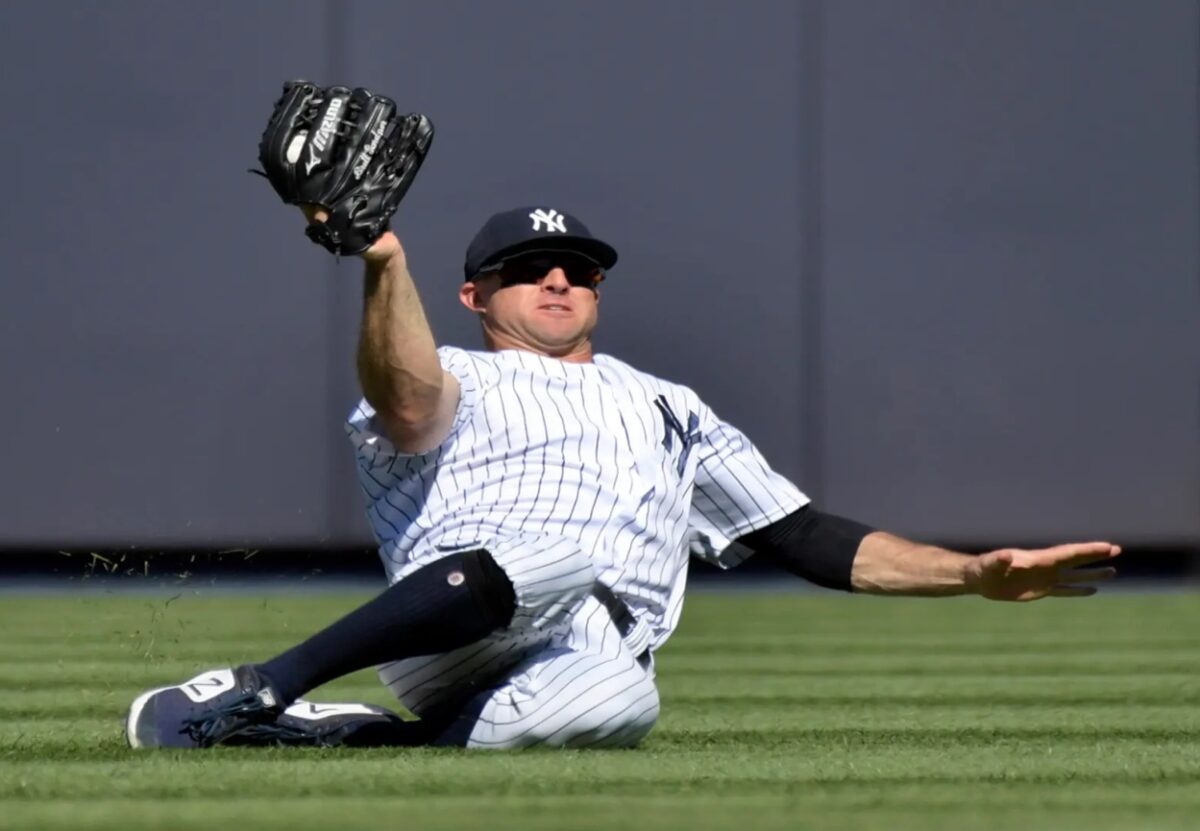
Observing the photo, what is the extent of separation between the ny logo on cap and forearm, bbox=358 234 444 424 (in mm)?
478

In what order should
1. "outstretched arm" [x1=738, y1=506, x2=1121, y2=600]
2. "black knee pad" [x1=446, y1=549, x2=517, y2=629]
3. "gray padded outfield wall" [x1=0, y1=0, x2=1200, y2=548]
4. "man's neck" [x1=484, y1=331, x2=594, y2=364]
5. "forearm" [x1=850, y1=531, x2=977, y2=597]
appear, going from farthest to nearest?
"gray padded outfield wall" [x1=0, y1=0, x2=1200, y2=548] → "man's neck" [x1=484, y1=331, x2=594, y2=364] → "forearm" [x1=850, y1=531, x2=977, y2=597] → "outstretched arm" [x1=738, y1=506, x2=1121, y2=600] → "black knee pad" [x1=446, y1=549, x2=517, y2=629]

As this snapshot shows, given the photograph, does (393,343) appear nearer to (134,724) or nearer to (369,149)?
(369,149)

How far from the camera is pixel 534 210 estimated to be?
10.7 feet

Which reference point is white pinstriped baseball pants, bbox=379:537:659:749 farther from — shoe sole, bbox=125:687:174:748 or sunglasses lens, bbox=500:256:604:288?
sunglasses lens, bbox=500:256:604:288

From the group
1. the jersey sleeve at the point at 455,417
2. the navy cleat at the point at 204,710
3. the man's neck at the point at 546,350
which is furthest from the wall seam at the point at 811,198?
the navy cleat at the point at 204,710

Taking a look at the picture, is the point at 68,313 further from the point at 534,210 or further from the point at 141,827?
the point at 141,827

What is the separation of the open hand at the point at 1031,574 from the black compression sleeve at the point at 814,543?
0.87 ft

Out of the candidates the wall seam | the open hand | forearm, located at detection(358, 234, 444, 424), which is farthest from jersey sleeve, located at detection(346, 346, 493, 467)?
the wall seam

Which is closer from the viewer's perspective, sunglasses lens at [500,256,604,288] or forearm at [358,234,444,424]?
forearm at [358,234,444,424]

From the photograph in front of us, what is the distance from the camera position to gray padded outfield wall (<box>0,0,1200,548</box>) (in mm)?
7277

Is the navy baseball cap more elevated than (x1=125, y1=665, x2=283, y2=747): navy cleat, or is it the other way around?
the navy baseball cap

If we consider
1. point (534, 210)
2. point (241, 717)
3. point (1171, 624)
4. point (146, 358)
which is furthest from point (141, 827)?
point (146, 358)

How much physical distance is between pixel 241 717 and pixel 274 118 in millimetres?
792

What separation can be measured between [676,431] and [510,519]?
1.32ft
